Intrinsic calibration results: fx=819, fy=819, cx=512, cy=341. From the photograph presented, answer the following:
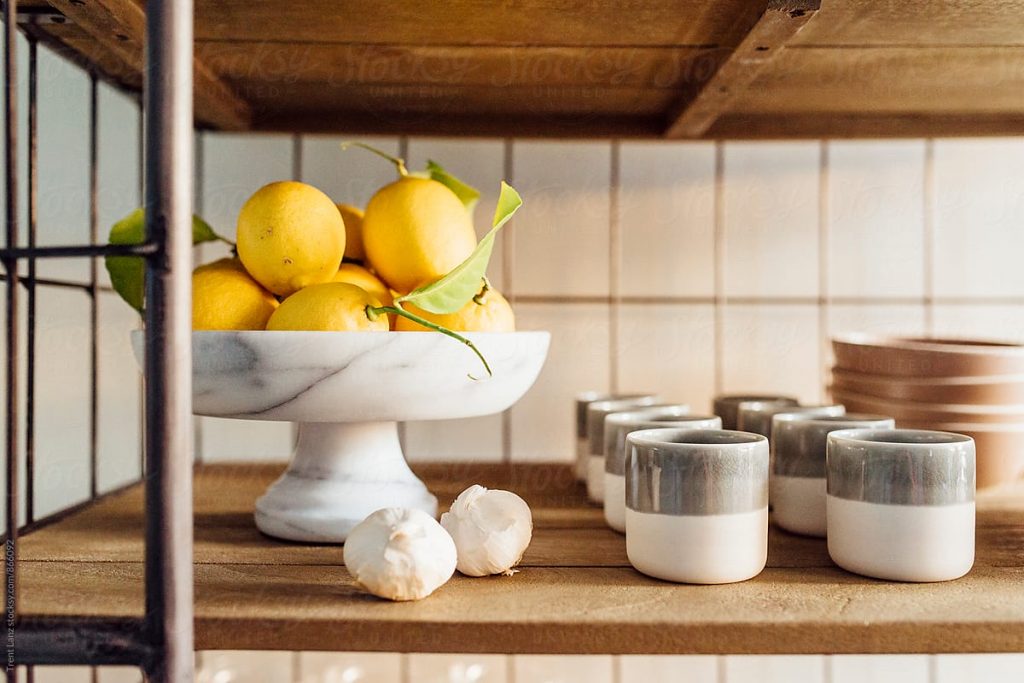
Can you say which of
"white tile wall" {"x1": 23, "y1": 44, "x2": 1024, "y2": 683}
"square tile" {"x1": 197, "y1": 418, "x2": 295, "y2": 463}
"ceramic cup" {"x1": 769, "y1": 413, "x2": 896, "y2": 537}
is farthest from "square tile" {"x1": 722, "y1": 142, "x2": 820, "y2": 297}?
"square tile" {"x1": 197, "y1": 418, "x2": 295, "y2": 463}

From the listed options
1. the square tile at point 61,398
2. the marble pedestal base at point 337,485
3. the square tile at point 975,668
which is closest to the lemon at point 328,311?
the marble pedestal base at point 337,485

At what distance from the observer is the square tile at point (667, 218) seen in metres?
1.01

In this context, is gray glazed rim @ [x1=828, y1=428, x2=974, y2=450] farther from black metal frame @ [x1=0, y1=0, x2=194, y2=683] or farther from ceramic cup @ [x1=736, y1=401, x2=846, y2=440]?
Result: black metal frame @ [x1=0, y1=0, x2=194, y2=683]

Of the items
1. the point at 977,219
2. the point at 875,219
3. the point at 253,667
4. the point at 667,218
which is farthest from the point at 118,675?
the point at 977,219

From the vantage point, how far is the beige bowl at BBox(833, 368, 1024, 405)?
0.70m

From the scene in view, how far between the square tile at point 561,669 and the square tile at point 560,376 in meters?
0.24

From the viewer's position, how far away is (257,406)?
0.55 m

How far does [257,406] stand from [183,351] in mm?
132

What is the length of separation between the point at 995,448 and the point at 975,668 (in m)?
0.44

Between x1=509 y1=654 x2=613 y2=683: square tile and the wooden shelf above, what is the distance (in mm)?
617

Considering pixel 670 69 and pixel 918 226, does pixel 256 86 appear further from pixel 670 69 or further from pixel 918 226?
pixel 918 226

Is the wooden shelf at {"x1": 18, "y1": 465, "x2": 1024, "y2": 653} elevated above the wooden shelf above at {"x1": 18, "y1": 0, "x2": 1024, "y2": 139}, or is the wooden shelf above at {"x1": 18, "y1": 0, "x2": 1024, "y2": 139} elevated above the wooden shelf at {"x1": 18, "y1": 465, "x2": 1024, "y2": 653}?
the wooden shelf above at {"x1": 18, "y1": 0, "x2": 1024, "y2": 139}

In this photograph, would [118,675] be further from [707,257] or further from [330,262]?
[707,257]

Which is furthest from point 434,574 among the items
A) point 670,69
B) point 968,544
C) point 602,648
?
point 670,69
